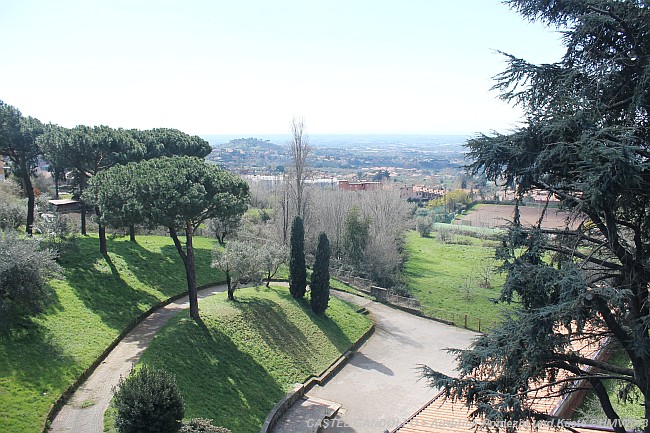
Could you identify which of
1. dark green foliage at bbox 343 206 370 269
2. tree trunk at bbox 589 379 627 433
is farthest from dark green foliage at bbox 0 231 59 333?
dark green foliage at bbox 343 206 370 269

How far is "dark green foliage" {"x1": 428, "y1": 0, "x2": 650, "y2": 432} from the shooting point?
5.54 m

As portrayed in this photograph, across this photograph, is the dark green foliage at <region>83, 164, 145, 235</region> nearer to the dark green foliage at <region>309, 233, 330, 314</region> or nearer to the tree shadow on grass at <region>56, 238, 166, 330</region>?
the tree shadow on grass at <region>56, 238, 166, 330</region>

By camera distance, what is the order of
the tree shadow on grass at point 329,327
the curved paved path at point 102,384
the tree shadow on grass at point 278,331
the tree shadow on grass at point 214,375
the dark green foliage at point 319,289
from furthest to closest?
1. the dark green foliage at point 319,289
2. the tree shadow on grass at point 329,327
3. the tree shadow on grass at point 278,331
4. the tree shadow on grass at point 214,375
5. the curved paved path at point 102,384

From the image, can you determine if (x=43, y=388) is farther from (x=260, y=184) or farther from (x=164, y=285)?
(x=260, y=184)

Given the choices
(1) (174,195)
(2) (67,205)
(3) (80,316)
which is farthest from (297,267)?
(2) (67,205)

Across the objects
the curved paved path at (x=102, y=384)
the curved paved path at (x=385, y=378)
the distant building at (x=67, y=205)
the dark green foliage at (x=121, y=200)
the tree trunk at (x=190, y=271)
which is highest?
the dark green foliage at (x=121, y=200)

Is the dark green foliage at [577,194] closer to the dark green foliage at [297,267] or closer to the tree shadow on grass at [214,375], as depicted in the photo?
the tree shadow on grass at [214,375]

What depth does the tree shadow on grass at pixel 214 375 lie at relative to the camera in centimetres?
1324

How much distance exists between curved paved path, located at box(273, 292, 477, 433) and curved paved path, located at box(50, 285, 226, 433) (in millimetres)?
4978

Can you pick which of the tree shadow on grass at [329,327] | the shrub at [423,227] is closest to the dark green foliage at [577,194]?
the tree shadow on grass at [329,327]

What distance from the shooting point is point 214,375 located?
48.6ft

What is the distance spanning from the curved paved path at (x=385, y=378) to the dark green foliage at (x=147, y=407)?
5070 mm

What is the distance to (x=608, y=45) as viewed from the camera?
660 centimetres

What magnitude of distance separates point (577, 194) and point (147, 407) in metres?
8.91
